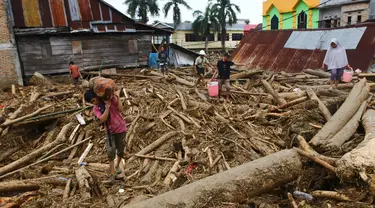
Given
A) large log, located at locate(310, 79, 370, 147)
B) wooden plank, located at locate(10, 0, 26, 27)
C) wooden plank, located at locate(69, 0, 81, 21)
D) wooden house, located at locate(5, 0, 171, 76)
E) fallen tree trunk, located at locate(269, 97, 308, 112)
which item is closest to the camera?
large log, located at locate(310, 79, 370, 147)

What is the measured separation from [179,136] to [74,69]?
738cm

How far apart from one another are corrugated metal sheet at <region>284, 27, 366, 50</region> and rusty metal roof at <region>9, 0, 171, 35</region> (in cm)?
915

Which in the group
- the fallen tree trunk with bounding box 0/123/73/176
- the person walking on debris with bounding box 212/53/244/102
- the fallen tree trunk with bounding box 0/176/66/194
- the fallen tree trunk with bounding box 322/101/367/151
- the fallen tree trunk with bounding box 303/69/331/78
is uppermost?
the person walking on debris with bounding box 212/53/244/102

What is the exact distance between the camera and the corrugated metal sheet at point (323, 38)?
13.2 metres

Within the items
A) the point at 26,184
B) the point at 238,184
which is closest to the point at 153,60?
the point at 26,184

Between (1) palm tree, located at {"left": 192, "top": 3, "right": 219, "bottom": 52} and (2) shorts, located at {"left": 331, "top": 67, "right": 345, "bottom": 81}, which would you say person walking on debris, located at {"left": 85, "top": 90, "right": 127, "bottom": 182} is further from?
(1) palm tree, located at {"left": 192, "top": 3, "right": 219, "bottom": 52}

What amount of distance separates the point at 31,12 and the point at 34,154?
1220cm

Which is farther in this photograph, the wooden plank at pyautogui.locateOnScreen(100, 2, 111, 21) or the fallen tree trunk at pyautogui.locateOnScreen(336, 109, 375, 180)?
the wooden plank at pyautogui.locateOnScreen(100, 2, 111, 21)

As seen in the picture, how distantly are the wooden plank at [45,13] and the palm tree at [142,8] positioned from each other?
30528mm

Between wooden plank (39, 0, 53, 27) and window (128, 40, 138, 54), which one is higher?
wooden plank (39, 0, 53, 27)

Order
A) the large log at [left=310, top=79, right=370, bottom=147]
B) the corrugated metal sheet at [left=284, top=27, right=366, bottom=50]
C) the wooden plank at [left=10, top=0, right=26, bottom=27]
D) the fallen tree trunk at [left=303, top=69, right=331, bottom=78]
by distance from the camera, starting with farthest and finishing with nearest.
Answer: the wooden plank at [left=10, top=0, right=26, bottom=27] → the corrugated metal sheet at [left=284, top=27, right=366, bottom=50] → the fallen tree trunk at [left=303, top=69, right=331, bottom=78] → the large log at [left=310, top=79, right=370, bottom=147]

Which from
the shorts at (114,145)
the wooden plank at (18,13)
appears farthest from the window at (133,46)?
the shorts at (114,145)

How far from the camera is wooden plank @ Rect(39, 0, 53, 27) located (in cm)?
1571

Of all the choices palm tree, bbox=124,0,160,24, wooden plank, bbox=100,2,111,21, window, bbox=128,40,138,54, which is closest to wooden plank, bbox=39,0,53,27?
Answer: wooden plank, bbox=100,2,111,21
